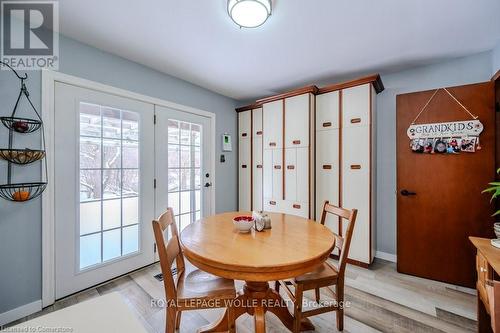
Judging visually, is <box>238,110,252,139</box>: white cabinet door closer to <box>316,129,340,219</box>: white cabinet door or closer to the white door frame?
<box>316,129,340,219</box>: white cabinet door

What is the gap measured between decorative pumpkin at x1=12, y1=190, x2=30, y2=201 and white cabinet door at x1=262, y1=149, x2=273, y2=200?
99.9 inches

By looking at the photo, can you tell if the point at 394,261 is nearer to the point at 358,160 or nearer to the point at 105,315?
the point at 358,160

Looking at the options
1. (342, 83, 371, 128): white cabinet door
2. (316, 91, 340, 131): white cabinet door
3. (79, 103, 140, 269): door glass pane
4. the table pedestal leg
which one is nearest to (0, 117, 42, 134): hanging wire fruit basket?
(79, 103, 140, 269): door glass pane

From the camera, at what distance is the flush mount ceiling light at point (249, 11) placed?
4.92 ft

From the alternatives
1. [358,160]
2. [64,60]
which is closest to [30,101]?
[64,60]

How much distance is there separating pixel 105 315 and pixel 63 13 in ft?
7.05

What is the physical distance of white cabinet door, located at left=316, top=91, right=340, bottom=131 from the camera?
2.75 metres

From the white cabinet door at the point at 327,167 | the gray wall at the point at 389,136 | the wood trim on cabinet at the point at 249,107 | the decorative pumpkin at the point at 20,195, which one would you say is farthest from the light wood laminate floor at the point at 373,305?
the wood trim on cabinet at the point at 249,107

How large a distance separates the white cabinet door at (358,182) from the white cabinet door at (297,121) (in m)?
0.48

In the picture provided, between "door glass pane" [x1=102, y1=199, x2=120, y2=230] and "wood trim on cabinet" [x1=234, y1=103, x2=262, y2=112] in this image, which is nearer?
"door glass pane" [x1=102, y1=199, x2=120, y2=230]

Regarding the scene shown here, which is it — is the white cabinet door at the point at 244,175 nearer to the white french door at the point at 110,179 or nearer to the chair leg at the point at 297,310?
the white french door at the point at 110,179

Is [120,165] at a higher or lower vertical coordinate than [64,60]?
lower

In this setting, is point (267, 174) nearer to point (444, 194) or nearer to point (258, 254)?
point (444, 194)

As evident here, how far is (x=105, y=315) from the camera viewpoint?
65 cm
